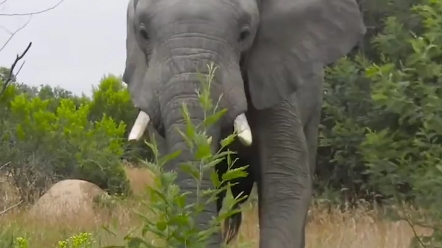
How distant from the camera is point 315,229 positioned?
23.9ft

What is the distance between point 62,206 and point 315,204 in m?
2.62

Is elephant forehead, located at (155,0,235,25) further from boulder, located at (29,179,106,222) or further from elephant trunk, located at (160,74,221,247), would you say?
boulder, located at (29,179,106,222)

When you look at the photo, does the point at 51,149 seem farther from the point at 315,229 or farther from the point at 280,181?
the point at 280,181

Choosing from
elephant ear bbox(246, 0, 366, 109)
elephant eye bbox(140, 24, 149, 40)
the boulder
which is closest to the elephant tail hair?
elephant ear bbox(246, 0, 366, 109)

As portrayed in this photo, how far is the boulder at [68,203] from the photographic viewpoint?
26.6 ft

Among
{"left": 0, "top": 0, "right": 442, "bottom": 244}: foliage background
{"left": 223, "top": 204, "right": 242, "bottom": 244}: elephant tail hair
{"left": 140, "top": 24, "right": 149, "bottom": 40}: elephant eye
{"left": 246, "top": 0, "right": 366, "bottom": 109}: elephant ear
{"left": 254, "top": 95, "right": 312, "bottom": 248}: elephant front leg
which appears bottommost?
{"left": 0, "top": 0, "right": 442, "bottom": 244}: foliage background

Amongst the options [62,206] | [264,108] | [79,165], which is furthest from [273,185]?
[79,165]

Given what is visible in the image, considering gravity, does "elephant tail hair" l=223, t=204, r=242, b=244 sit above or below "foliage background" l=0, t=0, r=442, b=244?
above

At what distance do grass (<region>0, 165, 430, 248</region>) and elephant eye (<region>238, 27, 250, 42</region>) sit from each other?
1.47m

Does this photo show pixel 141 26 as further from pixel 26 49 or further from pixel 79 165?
pixel 79 165

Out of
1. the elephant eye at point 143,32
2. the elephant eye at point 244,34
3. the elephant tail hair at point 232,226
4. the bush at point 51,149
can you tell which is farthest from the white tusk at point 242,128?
the bush at point 51,149

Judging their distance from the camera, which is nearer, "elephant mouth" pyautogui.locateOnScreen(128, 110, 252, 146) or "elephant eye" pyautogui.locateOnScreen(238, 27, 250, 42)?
"elephant mouth" pyautogui.locateOnScreen(128, 110, 252, 146)

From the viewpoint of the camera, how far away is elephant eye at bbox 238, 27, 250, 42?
379 cm

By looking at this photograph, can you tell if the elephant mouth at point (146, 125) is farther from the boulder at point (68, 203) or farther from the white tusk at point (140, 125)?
the boulder at point (68, 203)
